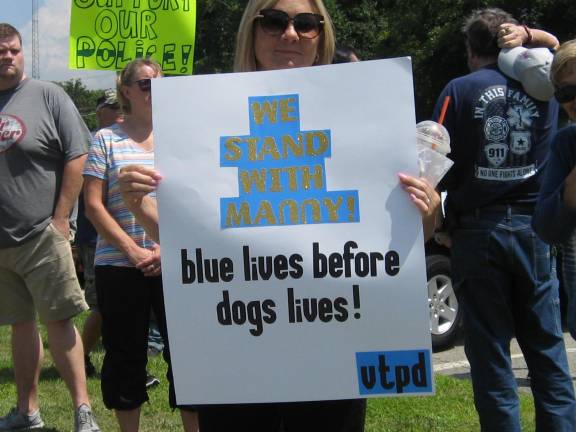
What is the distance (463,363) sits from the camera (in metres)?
6.07

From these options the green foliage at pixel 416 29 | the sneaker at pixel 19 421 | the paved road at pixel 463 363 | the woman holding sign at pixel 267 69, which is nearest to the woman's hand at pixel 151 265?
the sneaker at pixel 19 421

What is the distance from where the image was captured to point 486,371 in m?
3.51

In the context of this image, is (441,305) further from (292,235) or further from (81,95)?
(81,95)

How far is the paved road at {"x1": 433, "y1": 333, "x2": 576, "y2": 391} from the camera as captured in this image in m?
5.63

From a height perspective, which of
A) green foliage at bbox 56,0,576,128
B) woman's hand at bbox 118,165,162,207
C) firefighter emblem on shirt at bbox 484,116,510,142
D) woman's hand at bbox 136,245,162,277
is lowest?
woman's hand at bbox 136,245,162,277

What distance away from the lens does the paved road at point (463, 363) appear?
563cm

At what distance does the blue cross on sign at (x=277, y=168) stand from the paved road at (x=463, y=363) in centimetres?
369

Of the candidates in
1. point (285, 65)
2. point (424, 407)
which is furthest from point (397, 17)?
point (285, 65)

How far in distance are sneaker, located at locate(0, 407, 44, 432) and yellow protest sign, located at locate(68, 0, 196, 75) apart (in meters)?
2.46

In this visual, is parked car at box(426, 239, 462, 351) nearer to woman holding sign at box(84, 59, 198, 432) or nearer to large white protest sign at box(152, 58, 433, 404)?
woman holding sign at box(84, 59, 198, 432)

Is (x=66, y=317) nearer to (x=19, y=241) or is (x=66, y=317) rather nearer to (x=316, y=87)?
(x=19, y=241)

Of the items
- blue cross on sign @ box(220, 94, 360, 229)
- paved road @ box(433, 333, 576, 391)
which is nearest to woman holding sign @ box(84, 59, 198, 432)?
blue cross on sign @ box(220, 94, 360, 229)

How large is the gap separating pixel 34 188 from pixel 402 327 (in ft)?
9.62

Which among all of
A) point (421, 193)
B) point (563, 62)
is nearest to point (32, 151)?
point (563, 62)
